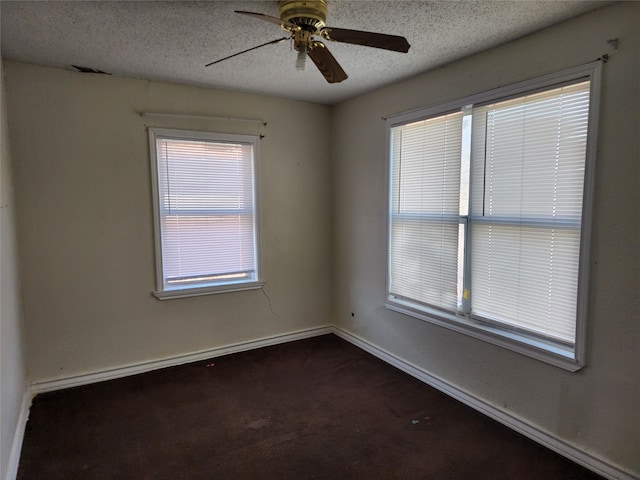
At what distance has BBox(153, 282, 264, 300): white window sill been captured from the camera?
10.8 ft

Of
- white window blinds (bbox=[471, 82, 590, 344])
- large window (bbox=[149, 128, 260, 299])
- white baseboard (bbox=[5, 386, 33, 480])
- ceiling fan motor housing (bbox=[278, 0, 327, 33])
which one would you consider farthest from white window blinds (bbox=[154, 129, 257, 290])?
white window blinds (bbox=[471, 82, 590, 344])

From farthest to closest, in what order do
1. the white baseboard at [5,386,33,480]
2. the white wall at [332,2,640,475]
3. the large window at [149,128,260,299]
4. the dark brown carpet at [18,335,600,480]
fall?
1. the large window at [149,128,260,299]
2. the dark brown carpet at [18,335,600,480]
3. the white baseboard at [5,386,33,480]
4. the white wall at [332,2,640,475]

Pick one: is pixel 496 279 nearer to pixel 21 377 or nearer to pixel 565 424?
pixel 565 424

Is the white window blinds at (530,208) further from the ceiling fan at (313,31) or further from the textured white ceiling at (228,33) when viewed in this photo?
the ceiling fan at (313,31)

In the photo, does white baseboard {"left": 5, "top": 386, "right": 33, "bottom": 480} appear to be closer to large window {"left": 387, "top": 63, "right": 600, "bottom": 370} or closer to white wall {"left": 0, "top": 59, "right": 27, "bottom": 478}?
white wall {"left": 0, "top": 59, "right": 27, "bottom": 478}

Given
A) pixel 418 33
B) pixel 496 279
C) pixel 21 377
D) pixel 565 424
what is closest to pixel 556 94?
pixel 418 33

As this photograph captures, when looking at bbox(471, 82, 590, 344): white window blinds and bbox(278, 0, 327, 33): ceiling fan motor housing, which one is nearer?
bbox(278, 0, 327, 33): ceiling fan motor housing

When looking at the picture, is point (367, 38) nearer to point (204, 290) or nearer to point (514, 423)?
point (514, 423)

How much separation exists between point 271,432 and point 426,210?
6.52 ft

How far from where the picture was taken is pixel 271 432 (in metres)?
2.43

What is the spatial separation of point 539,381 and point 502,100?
1781mm

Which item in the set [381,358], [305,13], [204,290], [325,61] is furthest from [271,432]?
[305,13]

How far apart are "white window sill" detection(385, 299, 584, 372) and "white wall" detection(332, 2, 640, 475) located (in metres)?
0.05

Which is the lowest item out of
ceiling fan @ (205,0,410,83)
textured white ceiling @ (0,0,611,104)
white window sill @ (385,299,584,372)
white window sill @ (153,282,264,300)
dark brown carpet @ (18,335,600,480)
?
dark brown carpet @ (18,335,600,480)
